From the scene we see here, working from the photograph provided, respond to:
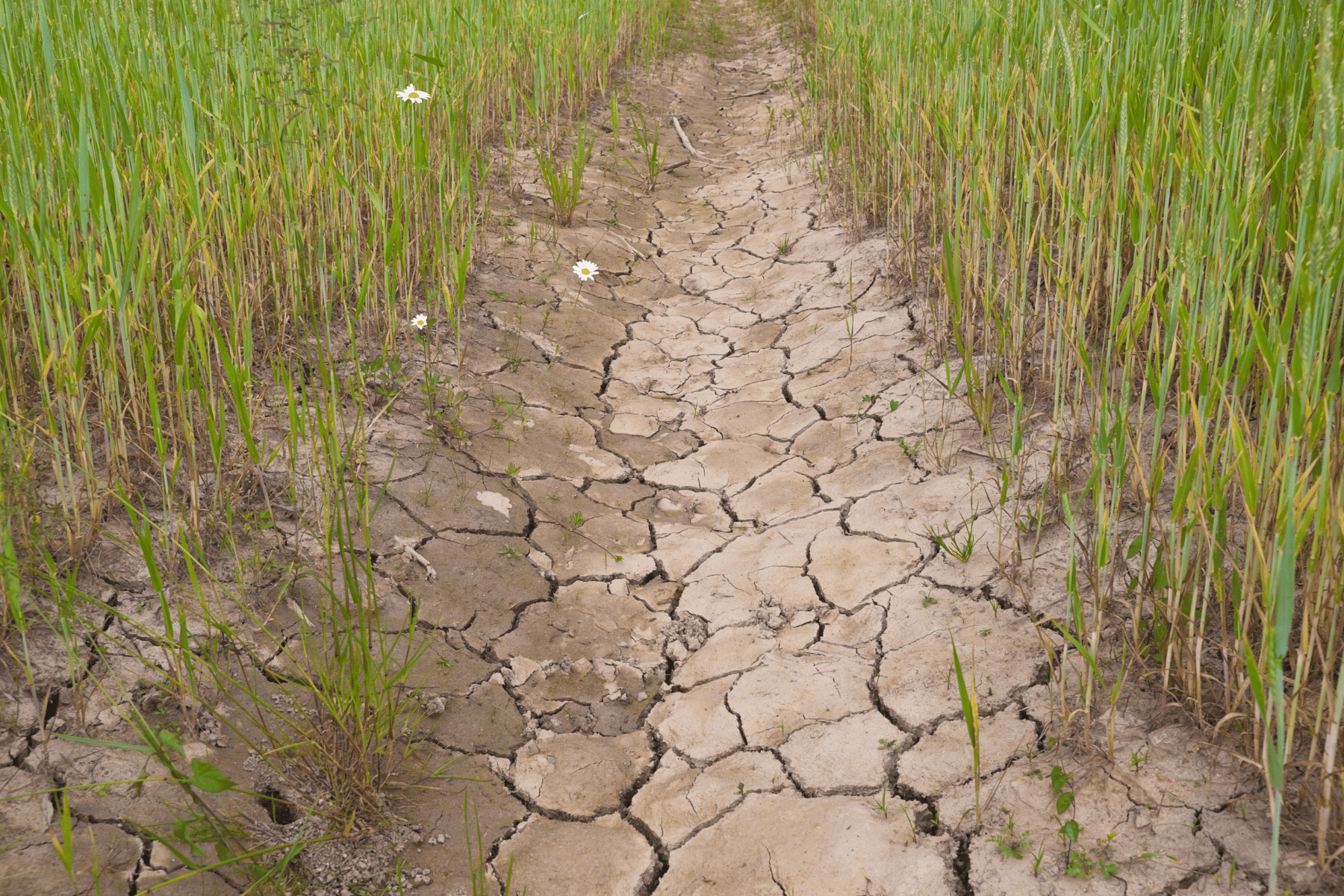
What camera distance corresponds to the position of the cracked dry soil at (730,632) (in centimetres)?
137

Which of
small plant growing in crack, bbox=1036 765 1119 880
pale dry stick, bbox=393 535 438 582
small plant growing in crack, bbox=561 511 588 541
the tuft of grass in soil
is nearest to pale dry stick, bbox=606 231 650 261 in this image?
the tuft of grass in soil

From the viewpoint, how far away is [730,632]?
6.66 feet

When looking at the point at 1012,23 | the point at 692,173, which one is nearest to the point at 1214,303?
the point at 1012,23

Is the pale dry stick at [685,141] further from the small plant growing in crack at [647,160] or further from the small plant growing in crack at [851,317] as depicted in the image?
the small plant growing in crack at [851,317]

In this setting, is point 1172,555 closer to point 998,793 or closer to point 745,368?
point 998,793

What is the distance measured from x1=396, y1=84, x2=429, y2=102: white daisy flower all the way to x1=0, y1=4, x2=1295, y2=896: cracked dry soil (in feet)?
2.23

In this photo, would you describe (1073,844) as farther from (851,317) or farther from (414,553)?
(851,317)

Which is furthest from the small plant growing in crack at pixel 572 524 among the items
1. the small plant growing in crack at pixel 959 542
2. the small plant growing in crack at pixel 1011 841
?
the small plant growing in crack at pixel 1011 841

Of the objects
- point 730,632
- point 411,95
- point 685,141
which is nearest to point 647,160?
point 685,141

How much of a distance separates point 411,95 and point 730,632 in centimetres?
222

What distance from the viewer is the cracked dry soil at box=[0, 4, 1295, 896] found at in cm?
137

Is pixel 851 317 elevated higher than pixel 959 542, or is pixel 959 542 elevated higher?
pixel 851 317

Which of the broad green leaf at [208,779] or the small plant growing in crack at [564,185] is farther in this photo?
the small plant growing in crack at [564,185]

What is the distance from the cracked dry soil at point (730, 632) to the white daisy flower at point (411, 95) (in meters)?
0.68
